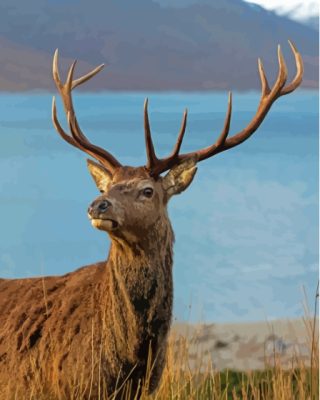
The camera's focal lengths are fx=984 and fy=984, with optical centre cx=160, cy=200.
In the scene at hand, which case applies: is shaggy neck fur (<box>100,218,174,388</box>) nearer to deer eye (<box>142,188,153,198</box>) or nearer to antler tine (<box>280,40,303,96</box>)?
deer eye (<box>142,188,153,198</box>)

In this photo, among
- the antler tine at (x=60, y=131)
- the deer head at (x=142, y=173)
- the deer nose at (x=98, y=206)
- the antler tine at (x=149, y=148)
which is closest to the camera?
the deer nose at (x=98, y=206)

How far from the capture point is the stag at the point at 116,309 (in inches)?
182

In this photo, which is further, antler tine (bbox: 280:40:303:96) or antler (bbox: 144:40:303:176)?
antler tine (bbox: 280:40:303:96)

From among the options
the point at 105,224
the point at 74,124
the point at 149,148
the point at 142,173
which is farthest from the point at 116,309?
the point at 74,124

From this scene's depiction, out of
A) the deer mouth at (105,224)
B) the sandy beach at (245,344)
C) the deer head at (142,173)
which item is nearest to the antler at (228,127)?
the deer head at (142,173)

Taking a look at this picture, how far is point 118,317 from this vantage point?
4746 mm

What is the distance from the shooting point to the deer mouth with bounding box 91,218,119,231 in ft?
14.3

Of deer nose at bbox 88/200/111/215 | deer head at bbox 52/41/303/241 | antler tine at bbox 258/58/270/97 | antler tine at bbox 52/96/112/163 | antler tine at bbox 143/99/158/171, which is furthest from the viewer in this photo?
antler tine at bbox 258/58/270/97

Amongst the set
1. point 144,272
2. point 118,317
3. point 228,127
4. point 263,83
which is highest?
point 263,83

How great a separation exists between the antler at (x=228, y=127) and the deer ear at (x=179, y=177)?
0.04 meters

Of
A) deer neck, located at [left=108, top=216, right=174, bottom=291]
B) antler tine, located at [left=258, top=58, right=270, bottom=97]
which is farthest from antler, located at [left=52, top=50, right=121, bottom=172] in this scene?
antler tine, located at [left=258, top=58, right=270, bottom=97]

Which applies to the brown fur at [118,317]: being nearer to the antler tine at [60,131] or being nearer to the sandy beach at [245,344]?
the antler tine at [60,131]

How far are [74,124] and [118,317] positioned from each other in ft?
3.77

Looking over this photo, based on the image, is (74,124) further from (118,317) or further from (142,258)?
(118,317)
